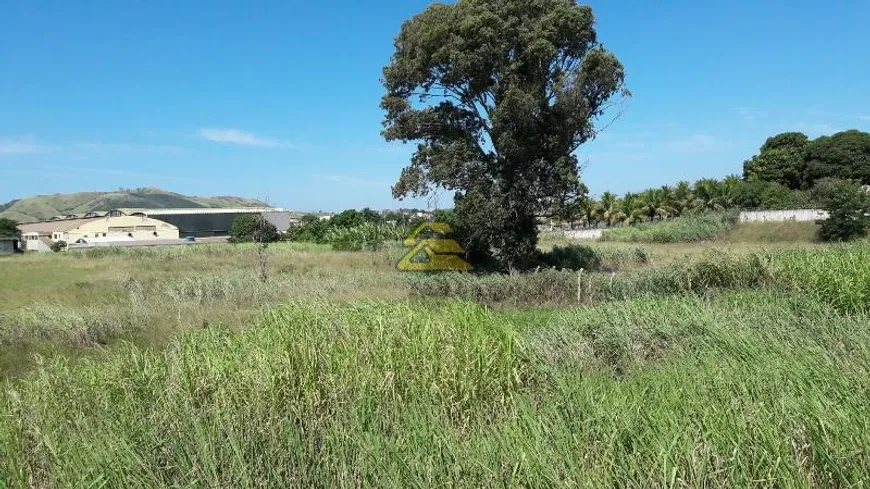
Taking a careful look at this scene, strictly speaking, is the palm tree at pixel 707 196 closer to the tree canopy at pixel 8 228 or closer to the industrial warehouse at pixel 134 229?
the industrial warehouse at pixel 134 229

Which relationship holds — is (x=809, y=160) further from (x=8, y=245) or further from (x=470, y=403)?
(x=8, y=245)

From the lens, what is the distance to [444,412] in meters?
4.42

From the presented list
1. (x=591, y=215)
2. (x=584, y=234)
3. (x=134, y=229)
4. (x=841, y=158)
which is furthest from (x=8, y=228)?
(x=841, y=158)

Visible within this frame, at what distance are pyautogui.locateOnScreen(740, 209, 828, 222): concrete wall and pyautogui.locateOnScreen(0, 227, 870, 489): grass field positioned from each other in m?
34.7

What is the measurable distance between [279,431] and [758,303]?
26.4 feet

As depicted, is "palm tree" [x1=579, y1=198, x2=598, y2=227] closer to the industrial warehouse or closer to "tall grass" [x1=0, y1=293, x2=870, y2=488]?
the industrial warehouse

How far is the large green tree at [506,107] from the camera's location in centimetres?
2003

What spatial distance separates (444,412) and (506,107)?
647 inches

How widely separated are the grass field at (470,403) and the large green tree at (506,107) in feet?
38.4

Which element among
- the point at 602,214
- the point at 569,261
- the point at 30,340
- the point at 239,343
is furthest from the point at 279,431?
the point at 602,214

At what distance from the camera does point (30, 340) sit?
35.3 ft

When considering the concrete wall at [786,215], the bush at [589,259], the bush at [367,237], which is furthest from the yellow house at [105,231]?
the concrete wall at [786,215]

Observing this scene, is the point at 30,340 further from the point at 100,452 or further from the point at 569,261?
the point at 569,261

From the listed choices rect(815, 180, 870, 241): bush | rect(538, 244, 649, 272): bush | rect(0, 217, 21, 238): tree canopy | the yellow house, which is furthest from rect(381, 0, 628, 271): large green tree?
rect(0, 217, 21, 238): tree canopy
